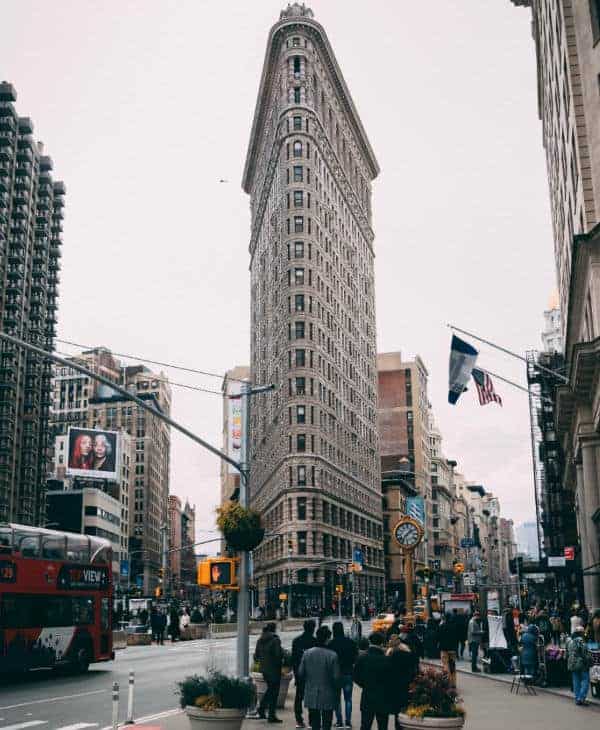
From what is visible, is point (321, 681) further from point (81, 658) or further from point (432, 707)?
point (81, 658)

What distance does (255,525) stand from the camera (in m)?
20.4

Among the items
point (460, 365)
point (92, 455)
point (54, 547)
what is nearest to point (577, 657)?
point (460, 365)

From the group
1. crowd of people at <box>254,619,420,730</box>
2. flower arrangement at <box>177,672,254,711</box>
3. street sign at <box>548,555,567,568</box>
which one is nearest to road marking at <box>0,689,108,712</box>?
crowd of people at <box>254,619,420,730</box>

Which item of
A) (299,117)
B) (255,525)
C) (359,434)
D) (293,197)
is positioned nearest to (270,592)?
(359,434)

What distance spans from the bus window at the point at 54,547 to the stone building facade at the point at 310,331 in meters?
65.9

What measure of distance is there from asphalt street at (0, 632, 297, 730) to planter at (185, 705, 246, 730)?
3.54 feet

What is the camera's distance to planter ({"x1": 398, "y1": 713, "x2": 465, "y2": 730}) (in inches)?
513

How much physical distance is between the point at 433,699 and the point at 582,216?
2672 centimetres

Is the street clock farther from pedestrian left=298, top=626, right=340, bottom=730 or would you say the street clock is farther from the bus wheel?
pedestrian left=298, top=626, right=340, bottom=730

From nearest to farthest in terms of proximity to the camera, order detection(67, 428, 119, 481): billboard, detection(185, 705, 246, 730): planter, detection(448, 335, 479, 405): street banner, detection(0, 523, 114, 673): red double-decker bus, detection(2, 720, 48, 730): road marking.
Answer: detection(185, 705, 246, 730): planter → detection(2, 720, 48, 730): road marking → detection(0, 523, 114, 673): red double-decker bus → detection(448, 335, 479, 405): street banner → detection(67, 428, 119, 481): billboard

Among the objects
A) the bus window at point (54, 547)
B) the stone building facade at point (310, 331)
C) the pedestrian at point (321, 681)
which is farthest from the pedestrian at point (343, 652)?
the stone building facade at point (310, 331)

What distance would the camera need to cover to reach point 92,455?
123125 millimetres

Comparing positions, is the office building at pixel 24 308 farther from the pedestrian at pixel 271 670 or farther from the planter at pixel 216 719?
the planter at pixel 216 719

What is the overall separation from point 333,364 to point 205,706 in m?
97.4
